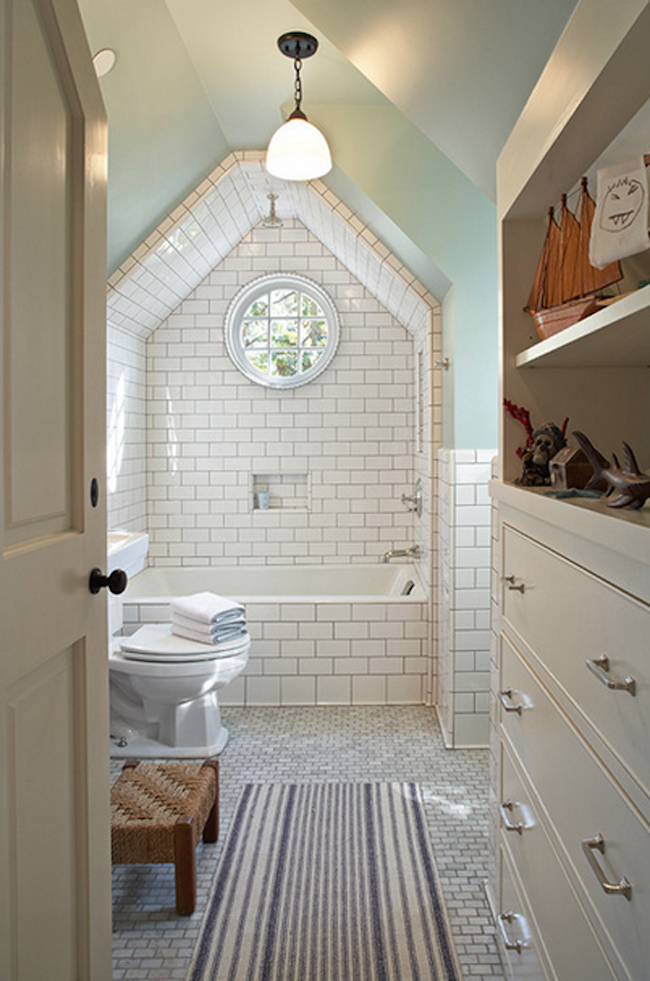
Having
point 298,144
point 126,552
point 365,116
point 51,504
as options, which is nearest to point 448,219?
point 365,116

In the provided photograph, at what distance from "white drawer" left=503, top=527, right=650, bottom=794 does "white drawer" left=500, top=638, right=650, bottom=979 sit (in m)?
0.06

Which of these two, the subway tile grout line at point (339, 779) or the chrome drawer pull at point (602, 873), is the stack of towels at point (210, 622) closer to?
the subway tile grout line at point (339, 779)

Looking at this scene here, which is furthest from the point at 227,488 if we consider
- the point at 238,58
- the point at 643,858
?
the point at 643,858

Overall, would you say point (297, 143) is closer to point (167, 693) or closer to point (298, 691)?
point (167, 693)

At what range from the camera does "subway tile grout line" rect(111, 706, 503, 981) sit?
1992 millimetres

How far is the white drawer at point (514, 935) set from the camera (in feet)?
4.95

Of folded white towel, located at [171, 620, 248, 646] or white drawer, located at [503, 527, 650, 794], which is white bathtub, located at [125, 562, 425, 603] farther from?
white drawer, located at [503, 527, 650, 794]

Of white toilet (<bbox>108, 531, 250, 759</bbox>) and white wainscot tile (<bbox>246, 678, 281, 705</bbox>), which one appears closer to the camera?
white toilet (<bbox>108, 531, 250, 759</bbox>)

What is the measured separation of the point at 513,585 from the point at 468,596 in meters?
1.62

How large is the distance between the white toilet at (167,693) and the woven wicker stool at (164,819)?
701mm

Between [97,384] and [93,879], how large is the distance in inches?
35.5

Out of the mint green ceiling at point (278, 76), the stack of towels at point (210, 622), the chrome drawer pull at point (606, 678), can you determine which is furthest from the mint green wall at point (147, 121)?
the chrome drawer pull at point (606, 678)

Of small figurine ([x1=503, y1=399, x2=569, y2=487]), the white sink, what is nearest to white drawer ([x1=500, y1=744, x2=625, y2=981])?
small figurine ([x1=503, y1=399, x2=569, y2=487])

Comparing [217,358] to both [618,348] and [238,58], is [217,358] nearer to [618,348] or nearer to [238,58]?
[238,58]
